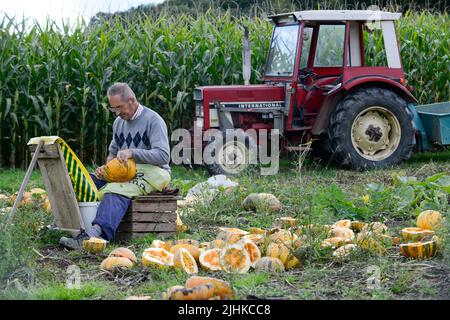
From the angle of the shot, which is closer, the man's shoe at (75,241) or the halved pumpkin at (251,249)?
the halved pumpkin at (251,249)

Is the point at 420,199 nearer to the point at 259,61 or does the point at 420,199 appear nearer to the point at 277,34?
the point at 277,34

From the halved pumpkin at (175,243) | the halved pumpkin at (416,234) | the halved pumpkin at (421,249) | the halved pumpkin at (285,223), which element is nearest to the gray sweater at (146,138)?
the halved pumpkin at (175,243)

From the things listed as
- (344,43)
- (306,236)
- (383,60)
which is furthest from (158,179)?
(383,60)

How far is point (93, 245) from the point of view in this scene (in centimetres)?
603

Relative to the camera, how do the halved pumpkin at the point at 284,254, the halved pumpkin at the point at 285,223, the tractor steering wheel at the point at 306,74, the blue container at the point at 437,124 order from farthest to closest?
the blue container at the point at 437,124
the tractor steering wheel at the point at 306,74
the halved pumpkin at the point at 285,223
the halved pumpkin at the point at 284,254

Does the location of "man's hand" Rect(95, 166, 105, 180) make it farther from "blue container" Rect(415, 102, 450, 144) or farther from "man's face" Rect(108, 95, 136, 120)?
"blue container" Rect(415, 102, 450, 144)

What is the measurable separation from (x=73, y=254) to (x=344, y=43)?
19.6ft

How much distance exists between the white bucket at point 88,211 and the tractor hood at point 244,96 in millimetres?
4484

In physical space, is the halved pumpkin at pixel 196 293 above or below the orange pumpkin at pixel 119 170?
below

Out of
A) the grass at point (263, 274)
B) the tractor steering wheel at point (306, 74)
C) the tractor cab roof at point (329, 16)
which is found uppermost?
the tractor cab roof at point (329, 16)

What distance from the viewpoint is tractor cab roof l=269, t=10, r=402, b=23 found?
1063 cm

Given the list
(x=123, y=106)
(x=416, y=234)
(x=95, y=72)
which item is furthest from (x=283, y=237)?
(x=95, y=72)

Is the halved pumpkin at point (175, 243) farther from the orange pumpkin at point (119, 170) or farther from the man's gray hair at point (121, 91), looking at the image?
the man's gray hair at point (121, 91)

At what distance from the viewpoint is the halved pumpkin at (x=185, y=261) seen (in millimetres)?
5195
